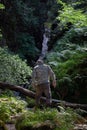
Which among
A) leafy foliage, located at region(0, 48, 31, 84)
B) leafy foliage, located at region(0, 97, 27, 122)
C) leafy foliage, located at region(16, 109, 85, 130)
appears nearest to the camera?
leafy foliage, located at region(16, 109, 85, 130)

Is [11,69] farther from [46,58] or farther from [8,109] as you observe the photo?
[46,58]

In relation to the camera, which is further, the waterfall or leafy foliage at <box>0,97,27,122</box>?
the waterfall

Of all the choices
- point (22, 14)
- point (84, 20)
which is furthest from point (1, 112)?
point (22, 14)

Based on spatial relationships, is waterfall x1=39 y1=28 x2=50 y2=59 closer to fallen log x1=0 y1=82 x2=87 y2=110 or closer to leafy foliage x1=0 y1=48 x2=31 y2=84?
leafy foliage x1=0 y1=48 x2=31 y2=84

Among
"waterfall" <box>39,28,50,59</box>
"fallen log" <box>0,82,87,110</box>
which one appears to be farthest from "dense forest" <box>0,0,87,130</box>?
"fallen log" <box>0,82,87,110</box>

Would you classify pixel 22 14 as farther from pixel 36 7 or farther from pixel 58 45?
pixel 36 7

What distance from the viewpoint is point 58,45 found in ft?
80.6

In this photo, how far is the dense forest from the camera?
323 inches

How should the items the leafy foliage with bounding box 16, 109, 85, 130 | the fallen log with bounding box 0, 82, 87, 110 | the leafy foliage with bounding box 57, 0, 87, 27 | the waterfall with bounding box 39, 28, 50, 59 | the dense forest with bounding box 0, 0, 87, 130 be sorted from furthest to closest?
1. the waterfall with bounding box 39, 28, 50, 59
2. the leafy foliage with bounding box 57, 0, 87, 27
3. the fallen log with bounding box 0, 82, 87, 110
4. the dense forest with bounding box 0, 0, 87, 130
5. the leafy foliage with bounding box 16, 109, 85, 130

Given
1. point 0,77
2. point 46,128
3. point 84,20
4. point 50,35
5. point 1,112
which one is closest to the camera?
point 46,128

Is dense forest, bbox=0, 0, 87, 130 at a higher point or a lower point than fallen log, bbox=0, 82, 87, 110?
higher

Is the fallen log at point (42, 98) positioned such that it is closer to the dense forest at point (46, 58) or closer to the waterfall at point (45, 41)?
the dense forest at point (46, 58)

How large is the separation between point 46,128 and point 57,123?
0.99 feet

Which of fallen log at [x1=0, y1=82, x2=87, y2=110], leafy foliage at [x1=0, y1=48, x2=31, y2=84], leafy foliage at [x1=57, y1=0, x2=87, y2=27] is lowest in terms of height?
fallen log at [x1=0, y1=82, x2=87, y2=110]
